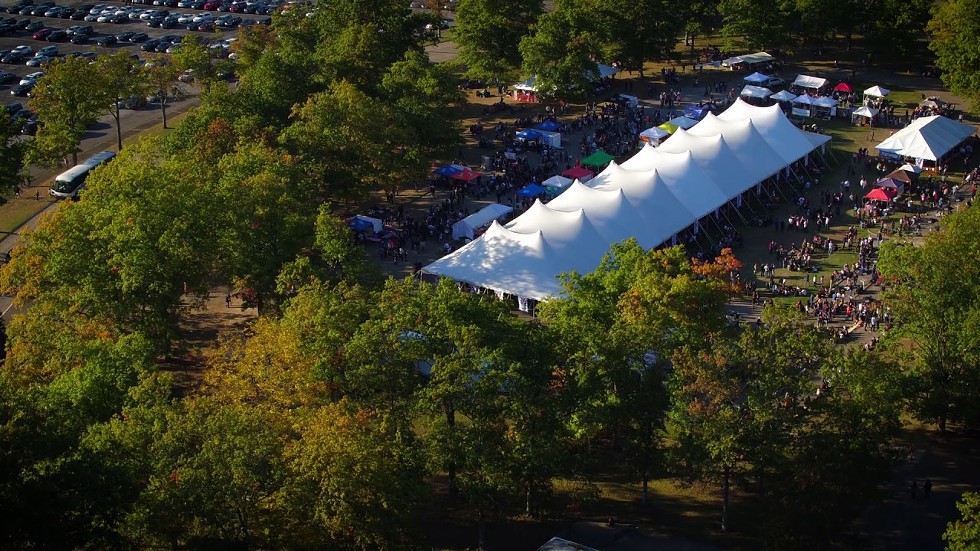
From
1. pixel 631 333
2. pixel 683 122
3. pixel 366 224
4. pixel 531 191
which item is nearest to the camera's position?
pixel 631 333

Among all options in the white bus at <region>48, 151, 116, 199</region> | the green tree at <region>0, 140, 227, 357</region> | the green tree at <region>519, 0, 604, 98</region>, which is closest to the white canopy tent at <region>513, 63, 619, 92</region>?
the green tree at <region>519, 0, 604, 98</region>

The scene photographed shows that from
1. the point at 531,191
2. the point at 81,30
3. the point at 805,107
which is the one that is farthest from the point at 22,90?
the point at 805,107

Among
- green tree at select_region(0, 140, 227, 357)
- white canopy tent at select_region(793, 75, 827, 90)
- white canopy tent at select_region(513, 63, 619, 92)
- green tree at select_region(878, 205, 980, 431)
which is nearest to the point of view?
green tree at select_region(878, 205, 980, 431)

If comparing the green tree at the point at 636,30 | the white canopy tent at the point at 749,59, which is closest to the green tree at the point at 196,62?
the green tree at the point at 636,30

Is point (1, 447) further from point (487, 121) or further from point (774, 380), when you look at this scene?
point (487, 121)

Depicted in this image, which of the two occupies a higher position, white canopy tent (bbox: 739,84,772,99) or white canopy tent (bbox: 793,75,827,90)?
white canopy tent (bbox: 793,75,827,90)

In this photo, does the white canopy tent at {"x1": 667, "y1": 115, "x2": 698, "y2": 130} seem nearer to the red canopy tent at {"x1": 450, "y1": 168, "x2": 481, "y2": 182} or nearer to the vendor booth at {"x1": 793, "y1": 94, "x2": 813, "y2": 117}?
the vendor booth at {"x1": 793, "y1": 94, "x2": 813, "y2": 117}

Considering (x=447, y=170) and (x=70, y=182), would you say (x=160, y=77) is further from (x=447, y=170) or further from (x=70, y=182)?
(x=447, y=170)
